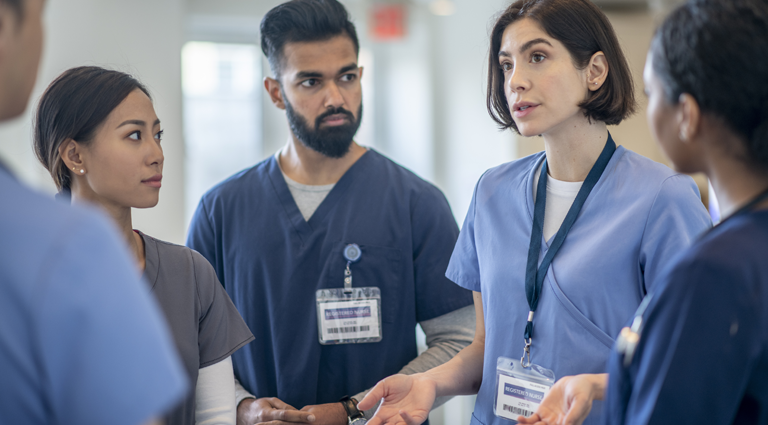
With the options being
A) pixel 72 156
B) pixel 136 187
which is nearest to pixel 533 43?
pixel 136 187

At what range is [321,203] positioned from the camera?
168 centimetres

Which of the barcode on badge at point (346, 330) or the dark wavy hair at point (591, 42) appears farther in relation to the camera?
the barcode on badge at point (346, 330)

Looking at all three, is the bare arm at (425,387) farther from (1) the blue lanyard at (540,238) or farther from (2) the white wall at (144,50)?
(2) the white wall at (144,50)

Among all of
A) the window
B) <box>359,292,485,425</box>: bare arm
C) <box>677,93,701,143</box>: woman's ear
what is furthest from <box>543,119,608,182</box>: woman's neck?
the window

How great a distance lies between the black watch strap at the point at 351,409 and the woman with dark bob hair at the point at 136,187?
0.33 m

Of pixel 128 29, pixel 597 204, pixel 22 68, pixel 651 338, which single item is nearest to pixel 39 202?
pixel 22 68

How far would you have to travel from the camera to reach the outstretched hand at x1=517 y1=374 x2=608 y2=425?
0.94m

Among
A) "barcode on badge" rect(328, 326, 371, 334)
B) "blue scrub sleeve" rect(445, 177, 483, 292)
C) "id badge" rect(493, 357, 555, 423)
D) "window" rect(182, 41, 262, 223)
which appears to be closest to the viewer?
"id badge" rect(493, 357, 555, 423)

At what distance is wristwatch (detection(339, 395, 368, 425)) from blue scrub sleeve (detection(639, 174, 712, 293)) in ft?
2.55

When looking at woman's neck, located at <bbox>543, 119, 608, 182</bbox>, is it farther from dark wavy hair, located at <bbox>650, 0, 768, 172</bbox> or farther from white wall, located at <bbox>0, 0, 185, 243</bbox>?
white wall, located at <bbox>0, 0, 185, 243</bbox>

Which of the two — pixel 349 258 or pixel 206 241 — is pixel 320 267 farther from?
pixel 206 241

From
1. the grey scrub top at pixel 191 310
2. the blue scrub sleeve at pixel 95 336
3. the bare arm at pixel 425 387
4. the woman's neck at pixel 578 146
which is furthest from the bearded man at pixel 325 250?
the blue scrub sleeve at pixel 95 336

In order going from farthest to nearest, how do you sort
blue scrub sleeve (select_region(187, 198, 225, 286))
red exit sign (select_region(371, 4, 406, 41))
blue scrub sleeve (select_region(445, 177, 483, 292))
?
1. red exit sign (select_region(371, 4, 406, 41))
2. blue scrub sleeve (select_region(187, 198, 225, 286))
3. blue scrub sleeve (select_region(445, 177, 483, 292))

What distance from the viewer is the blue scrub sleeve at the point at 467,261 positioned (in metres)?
1.42
